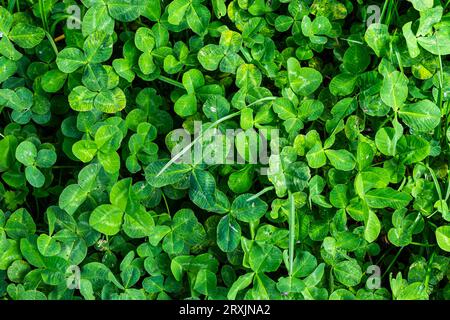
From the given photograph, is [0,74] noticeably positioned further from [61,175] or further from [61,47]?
[61,175]

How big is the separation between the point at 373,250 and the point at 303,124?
0.39 meters

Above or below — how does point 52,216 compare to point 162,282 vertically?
above

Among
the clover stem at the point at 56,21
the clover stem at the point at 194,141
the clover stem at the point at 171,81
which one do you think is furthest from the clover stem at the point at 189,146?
the clover stem at the point at 56,21

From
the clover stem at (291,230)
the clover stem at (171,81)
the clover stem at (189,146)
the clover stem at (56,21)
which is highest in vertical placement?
the clover stem at (56,21)

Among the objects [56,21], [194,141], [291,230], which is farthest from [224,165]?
[56,21]

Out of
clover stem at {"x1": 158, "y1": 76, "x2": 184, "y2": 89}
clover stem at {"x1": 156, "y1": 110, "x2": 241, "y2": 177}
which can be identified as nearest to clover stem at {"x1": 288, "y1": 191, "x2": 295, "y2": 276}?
clover stem at {"x1": 156, "y1": 110, "x2": 241, "y2": 177}

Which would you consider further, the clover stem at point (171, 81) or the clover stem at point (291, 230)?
the clover stem at point (171, 81)

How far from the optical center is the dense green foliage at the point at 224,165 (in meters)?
1.74

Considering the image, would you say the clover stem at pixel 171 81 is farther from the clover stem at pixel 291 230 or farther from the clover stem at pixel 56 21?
the clover stem at pixel 291 230

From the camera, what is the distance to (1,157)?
5.87ft

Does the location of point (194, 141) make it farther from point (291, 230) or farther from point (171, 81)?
point (291, 230)

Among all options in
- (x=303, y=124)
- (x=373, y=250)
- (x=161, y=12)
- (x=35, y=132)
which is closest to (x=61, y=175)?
(x=35, y=132)

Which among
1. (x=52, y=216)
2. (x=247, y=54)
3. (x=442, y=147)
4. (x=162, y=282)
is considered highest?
(x=247, y=54)

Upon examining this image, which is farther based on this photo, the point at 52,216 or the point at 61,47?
the point at 61,47
